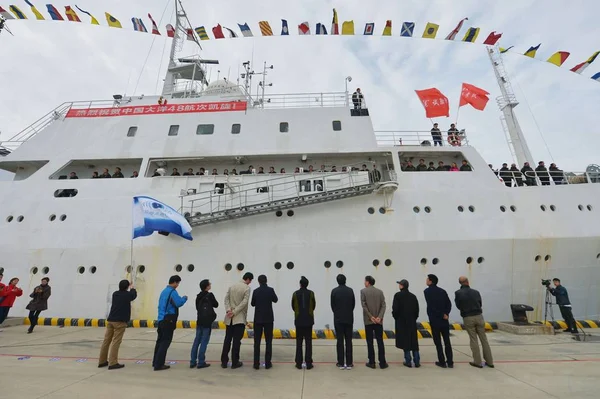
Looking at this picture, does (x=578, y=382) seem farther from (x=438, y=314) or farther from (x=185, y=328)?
(x=185, y=328)

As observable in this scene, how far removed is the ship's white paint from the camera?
8180 millimetres

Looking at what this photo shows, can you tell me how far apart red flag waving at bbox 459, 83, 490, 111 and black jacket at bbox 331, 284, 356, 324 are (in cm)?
1012

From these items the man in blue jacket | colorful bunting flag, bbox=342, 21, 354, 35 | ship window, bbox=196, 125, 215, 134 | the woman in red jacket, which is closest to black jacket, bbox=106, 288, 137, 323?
the man in blue jacket

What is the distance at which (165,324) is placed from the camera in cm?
461

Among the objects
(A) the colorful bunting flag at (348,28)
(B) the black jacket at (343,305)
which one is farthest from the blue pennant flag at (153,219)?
(A) the colorful bunting flag at (348,28)

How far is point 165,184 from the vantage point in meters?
9.65

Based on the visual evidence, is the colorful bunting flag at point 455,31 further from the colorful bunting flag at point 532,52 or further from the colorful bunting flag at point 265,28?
the colorful bunting flag at point 265,28

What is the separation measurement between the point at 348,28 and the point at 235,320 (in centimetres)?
1129

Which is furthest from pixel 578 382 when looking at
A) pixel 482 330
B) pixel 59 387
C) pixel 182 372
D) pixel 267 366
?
pixel 59 387

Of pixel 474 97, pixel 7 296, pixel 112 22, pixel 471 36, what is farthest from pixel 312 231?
pixel 112 22

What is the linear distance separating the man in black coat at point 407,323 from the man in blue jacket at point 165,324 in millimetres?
3582

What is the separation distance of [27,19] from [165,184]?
9898 millimetres

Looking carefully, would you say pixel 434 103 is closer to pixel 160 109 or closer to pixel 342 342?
pixel 342 342

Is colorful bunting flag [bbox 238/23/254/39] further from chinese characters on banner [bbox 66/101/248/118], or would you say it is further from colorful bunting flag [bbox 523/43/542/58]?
colorful bunting flag [bbox 523/43/542/58]
